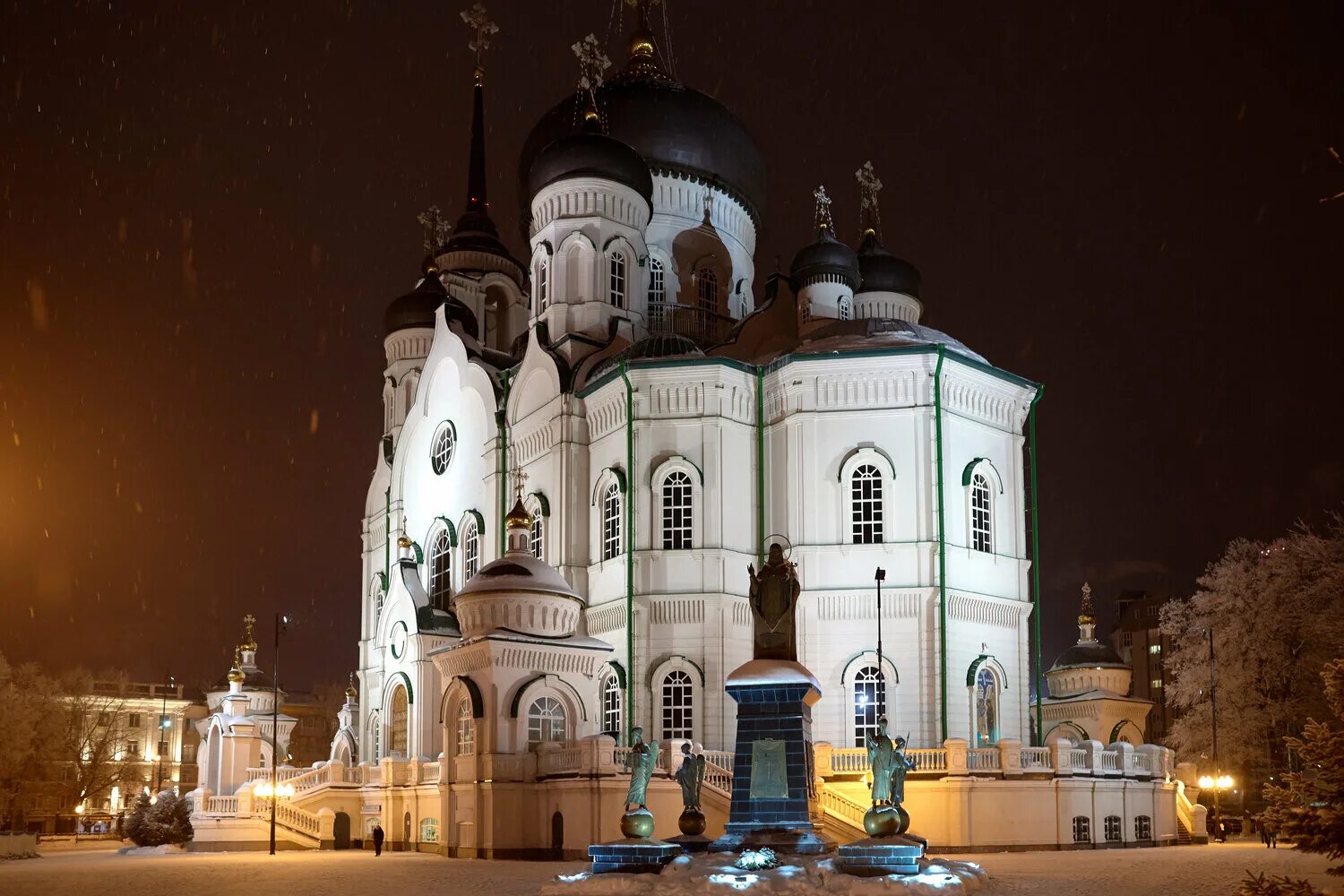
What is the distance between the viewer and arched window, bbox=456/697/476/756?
3109 centimetres

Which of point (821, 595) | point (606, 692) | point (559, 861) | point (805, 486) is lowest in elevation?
point (559, 861)

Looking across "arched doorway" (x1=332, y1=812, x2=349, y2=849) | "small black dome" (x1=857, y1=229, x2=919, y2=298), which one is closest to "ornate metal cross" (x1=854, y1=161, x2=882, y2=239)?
"small black dome" (x1=857, y1=229, x2=919, y2=298)

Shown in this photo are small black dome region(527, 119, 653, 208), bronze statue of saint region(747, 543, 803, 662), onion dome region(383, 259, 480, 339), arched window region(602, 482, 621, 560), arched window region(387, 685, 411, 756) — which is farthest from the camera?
onion dome region(383, 259, 480, 339)

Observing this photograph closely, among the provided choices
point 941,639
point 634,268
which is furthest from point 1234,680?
point 634,268

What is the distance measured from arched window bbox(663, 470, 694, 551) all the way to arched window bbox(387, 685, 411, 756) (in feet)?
29.6

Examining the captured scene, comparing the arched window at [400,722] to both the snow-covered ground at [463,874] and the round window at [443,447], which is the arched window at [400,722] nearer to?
the round window at [443,447]

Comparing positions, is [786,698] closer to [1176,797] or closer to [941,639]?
[941,639]

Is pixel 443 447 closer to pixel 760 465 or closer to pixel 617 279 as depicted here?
pixel 617 279

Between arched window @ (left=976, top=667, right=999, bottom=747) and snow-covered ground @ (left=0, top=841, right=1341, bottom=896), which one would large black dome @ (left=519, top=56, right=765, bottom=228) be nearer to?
arched window @ (left=976, top=667, right=999, bottom=747)

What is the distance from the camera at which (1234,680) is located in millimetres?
41625

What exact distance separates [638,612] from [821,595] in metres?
4.29

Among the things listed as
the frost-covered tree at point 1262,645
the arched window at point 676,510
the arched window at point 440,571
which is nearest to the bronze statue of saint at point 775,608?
the arched window at point 676,510

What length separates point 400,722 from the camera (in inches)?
1558

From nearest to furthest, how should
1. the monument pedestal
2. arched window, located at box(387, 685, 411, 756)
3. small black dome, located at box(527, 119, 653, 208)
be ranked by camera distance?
1. the monument pedestal
2. arched window, located at box(387, 685, 411, 756)
3. small black dome, located at box(527, 119, 653, 208)
